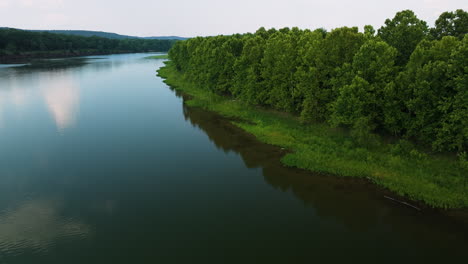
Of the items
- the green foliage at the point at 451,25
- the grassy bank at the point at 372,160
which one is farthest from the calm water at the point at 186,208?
the green foliage at the point at 451,25

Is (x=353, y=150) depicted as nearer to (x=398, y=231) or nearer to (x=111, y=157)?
(x=398, y=231)

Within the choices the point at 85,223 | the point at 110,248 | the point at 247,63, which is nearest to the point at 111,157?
the point at 85,223

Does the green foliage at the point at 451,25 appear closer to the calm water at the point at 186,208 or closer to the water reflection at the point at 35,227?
A: the calm water at the point at 186,208

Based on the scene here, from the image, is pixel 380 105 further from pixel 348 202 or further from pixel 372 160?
pixel 348 202

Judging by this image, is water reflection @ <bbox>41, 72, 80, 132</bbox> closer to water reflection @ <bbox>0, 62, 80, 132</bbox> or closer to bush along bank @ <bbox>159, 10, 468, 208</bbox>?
water reflection @ <bbox>0, 62, 80, 132</bbox>

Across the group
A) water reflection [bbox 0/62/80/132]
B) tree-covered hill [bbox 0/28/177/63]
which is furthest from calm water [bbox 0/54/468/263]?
tree-covered hill [bbox 0/28/177/63]

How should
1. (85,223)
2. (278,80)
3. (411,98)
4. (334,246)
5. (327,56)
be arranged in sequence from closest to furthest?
1. (334,246)
2. (85,223)
3. (411,98)
4. (327,56)
5. (278,80)

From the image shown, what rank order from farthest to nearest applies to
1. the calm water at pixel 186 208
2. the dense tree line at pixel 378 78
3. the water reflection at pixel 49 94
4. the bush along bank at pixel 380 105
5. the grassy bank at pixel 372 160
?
the water reflection at pixel 49 94, the dense tree line at pixel 378 78, the bush along bank at pixel 380 105, the grassy bank at pixel 372 160, the calm water at pixel 186 208
